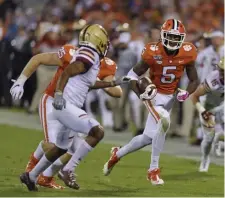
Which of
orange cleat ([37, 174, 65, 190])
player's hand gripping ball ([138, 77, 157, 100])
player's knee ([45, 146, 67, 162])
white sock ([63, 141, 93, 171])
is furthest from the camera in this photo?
player's hand gripping ball ([138, 77, 157, 100])

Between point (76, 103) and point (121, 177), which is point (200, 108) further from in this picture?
point (76, 103)

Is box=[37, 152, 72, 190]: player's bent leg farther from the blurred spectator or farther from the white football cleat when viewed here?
the blurred spectator

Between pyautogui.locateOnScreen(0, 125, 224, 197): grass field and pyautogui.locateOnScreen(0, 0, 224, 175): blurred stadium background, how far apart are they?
1.14 metres

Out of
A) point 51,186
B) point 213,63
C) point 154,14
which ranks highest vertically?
point 154,14

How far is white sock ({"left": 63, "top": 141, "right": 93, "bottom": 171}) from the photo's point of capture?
30.2 feet

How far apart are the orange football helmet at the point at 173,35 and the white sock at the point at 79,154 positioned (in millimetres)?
1842

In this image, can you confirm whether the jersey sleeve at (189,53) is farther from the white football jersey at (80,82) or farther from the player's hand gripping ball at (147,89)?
the white football jersey at (80,82)

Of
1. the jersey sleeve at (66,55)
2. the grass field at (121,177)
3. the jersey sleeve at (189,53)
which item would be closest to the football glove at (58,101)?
the jersey sleeve at (66,55)

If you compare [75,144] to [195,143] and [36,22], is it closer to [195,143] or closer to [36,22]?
[195,143]

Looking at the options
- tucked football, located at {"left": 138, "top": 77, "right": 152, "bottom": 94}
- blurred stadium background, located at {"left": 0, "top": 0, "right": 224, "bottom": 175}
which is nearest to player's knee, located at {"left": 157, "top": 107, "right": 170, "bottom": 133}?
tucked football, located at {"left": 138, "top": 77, "right": 152, "bottom": 94}

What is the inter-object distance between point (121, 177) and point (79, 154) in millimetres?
2011

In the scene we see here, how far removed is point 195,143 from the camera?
1540 cm

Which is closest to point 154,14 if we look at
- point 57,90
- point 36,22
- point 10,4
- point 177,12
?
point 177,12

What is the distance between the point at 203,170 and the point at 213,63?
10.5 ft
